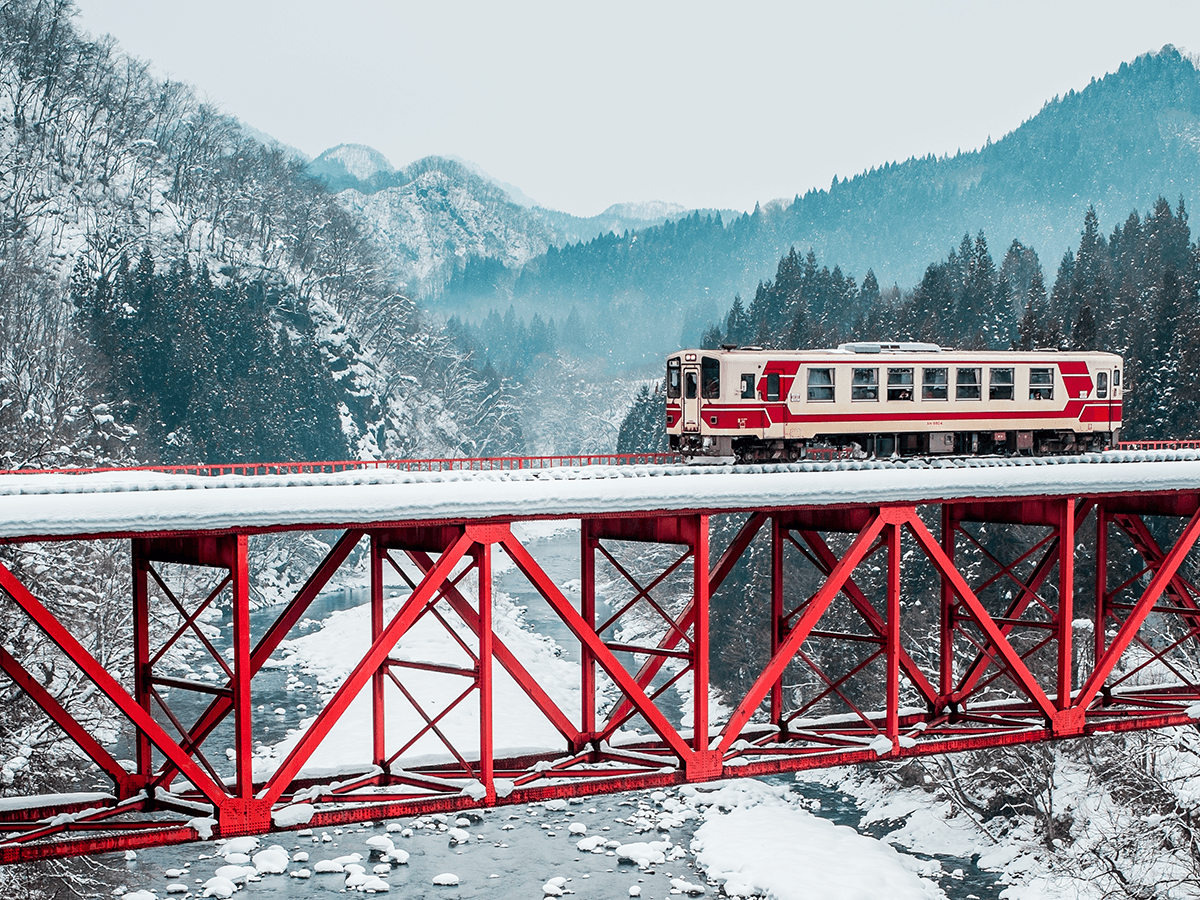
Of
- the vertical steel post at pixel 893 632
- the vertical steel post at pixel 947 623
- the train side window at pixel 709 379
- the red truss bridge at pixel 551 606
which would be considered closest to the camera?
the red truss bridge at pixel 551 606

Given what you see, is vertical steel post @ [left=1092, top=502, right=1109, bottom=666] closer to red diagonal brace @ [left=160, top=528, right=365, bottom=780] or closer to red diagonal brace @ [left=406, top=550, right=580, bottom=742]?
red diagonal brace @ [left=406, top=550, right=580, bottom=742]

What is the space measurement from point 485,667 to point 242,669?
2.89 metres

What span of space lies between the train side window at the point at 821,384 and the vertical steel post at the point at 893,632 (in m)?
7.06

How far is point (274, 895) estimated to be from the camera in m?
35.0

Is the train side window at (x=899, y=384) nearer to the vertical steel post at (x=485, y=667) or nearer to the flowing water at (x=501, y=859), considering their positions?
the vertical steel post at (x=485, y=667)

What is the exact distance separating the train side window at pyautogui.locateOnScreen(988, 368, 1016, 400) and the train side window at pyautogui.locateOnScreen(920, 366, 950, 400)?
129cm

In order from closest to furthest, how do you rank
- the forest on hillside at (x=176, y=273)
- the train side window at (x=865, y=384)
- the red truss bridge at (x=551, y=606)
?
the red truss bridge at (x=551, y=606) < the train side window at (x=865, y=384) < the forest on hillside at (x=176, y=273)

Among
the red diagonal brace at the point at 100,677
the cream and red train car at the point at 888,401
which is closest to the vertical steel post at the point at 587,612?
the red diagonal brace at the point at 100,677

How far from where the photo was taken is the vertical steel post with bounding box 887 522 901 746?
17.3 metres

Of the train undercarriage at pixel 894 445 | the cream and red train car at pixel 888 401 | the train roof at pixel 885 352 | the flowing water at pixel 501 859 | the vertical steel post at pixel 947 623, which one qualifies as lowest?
the flowing water at pixel 501 859

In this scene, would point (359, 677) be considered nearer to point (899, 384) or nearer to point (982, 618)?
point (982, 618)

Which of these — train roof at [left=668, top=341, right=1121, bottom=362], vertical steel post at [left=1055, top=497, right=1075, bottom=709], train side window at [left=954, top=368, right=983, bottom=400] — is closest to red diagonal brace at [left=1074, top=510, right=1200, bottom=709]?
vertical steel post at [left=1055, top=497, right=1075, bottom=709]

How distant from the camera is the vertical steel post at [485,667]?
14398 mm

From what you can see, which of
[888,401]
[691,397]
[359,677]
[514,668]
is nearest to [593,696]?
[514,668]
